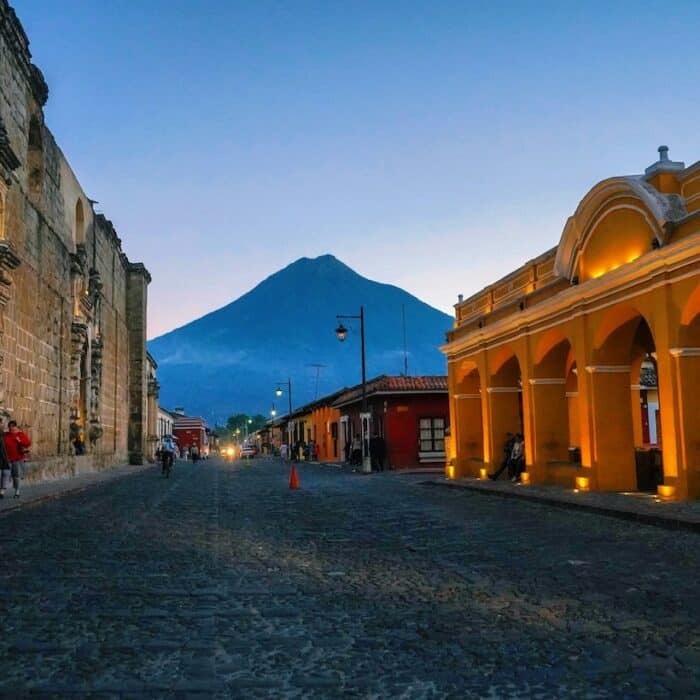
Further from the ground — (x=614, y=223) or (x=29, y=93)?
(x=29, y=93)

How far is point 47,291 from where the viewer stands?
27.4 m

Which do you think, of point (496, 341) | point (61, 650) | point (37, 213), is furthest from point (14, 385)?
point (61, 650)

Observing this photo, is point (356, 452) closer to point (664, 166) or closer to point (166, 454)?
point (166, 454)

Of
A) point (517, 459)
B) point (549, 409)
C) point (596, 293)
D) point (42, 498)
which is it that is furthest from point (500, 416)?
point (42, 498)

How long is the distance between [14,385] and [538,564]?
17.5 m

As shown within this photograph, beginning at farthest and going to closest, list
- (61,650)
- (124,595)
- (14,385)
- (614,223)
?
(14,385), (614,223), (124,595), (61,650)

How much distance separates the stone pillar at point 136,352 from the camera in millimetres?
53312

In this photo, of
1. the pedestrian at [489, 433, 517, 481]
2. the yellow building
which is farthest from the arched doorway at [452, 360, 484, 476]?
the pedestrian at [489, 433, 517, 481]

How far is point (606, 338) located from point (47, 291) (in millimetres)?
17751

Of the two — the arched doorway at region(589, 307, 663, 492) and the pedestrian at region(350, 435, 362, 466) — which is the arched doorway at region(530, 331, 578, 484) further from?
the pedestrian at region(350, 435, 362, 466)

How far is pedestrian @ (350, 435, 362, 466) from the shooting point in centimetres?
4194

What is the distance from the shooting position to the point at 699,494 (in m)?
14.6

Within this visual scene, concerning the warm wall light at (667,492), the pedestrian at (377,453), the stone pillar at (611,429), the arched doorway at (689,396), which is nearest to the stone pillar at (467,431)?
the pedestrian at (377,453)

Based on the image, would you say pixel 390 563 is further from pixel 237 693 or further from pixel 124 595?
pixel 237 693
